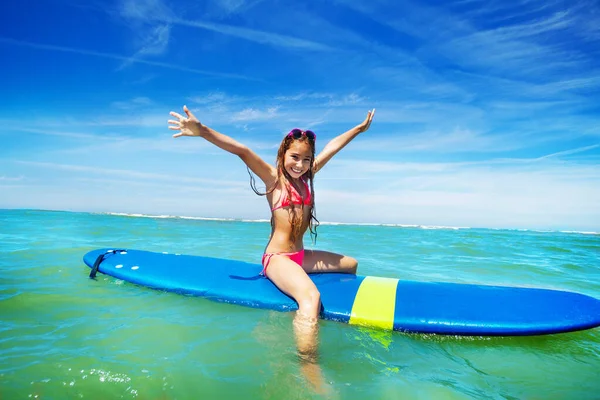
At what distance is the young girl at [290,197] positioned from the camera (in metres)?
2.78

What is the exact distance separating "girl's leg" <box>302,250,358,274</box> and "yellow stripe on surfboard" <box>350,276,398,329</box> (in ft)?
1.32

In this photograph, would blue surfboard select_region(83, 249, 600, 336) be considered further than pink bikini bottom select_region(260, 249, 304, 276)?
No

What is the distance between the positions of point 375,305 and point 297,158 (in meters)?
1.38

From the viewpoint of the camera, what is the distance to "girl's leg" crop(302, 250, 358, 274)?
362 centimetres

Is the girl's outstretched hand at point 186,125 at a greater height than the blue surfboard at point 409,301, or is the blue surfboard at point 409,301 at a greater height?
the girl's outstretched hand at point 186,125

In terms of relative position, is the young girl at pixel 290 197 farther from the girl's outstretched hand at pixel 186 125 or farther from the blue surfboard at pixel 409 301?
the blue surfboard at pixel 409 301

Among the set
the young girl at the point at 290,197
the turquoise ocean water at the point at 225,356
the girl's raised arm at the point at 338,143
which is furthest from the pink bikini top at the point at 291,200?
the turquoise ocean water at the point at 225,356

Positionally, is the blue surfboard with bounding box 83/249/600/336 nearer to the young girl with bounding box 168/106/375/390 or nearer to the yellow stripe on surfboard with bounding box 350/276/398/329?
the yellow stripe on surfboard with bounding box 350/276/398/329

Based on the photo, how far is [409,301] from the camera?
3021 mm

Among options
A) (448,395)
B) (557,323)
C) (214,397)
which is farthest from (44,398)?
(557,323)

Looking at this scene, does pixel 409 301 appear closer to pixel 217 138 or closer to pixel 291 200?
pixel 291 200

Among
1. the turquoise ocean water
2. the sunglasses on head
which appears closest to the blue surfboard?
the turquoise ocean water

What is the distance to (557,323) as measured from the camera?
2625mm

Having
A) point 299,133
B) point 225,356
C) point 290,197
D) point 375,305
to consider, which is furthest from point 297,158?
point 225,356
